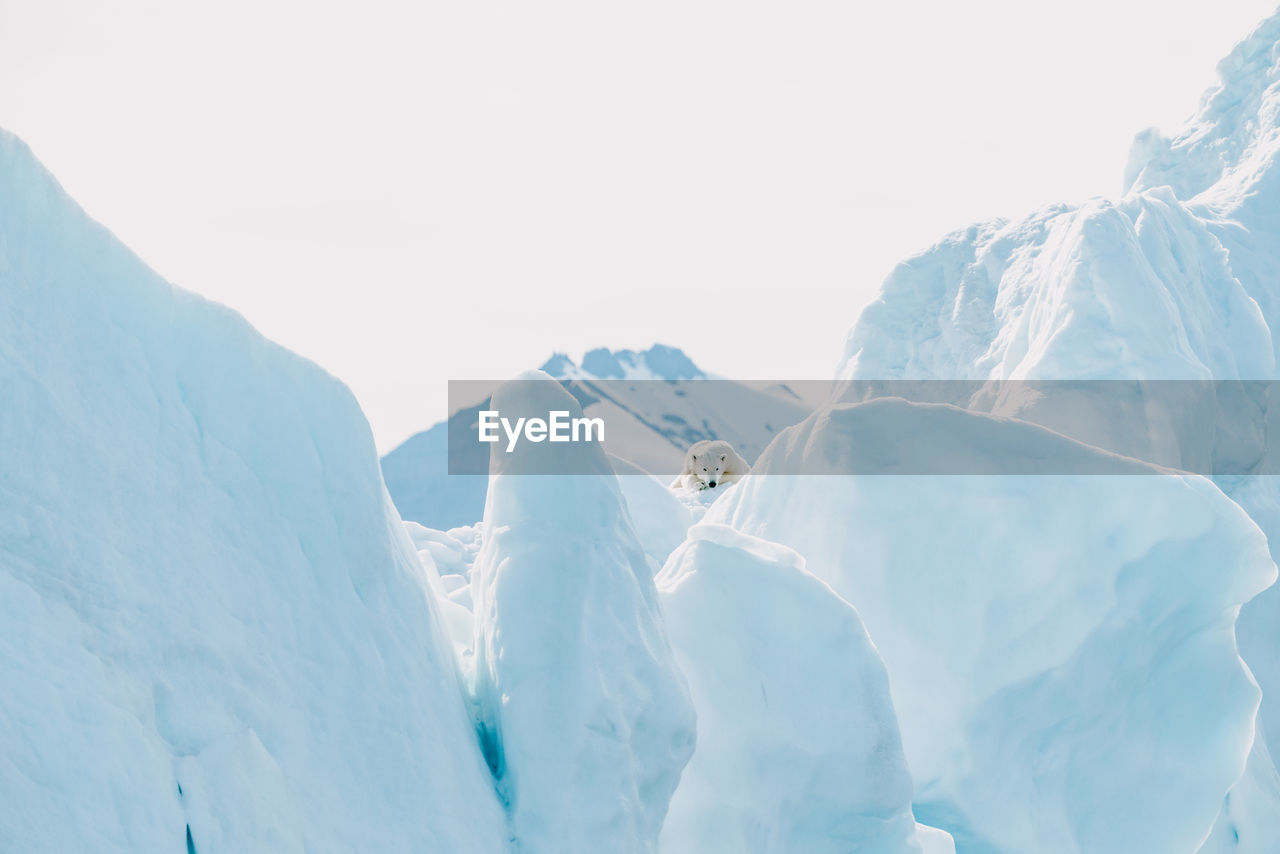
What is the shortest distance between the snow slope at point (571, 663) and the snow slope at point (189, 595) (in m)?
0.26

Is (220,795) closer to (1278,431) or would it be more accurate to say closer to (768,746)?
(768,746)

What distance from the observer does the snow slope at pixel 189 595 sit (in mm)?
3768

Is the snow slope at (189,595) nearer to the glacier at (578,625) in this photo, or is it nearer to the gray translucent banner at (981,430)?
the glacier at (578,625)

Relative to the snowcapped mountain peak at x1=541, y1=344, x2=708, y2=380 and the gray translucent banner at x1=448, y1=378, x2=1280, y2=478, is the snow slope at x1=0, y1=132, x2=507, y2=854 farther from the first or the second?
the snowcapped mountain peak at x1=541, y1=344, x2=708, y2=380

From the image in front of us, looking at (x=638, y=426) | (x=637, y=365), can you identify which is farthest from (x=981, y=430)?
(x=637, y=365)

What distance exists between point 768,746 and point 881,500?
2876 millimetres

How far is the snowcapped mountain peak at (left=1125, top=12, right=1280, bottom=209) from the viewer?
19.7 meters

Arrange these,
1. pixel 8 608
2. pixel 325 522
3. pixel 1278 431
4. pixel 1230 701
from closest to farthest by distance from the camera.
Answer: pixel 8 608 < pixel 325 522 < pixel 1230 701 < pixel 1278 431

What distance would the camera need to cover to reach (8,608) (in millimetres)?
3732

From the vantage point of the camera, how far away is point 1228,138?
20.8m

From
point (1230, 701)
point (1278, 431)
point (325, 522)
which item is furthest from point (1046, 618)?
point (1278, 431)

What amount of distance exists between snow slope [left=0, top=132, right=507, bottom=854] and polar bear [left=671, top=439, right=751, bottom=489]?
48.4 ft

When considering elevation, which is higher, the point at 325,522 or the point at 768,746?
the point at 325,522

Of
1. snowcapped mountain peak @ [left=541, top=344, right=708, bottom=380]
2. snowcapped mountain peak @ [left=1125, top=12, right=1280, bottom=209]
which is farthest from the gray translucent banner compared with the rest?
snowcapped mountain peak @ [left=541, top=344, right=708, bottom=380]
